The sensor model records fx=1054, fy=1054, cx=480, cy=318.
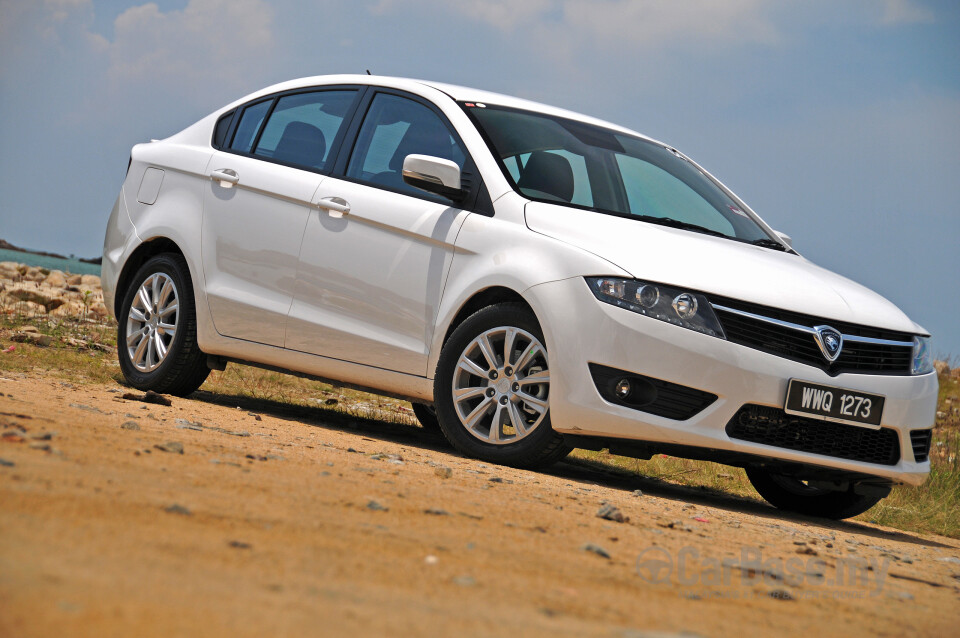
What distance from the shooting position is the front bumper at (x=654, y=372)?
446 cm

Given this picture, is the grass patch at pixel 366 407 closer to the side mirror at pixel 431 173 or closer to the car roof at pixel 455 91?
the car roof at pixel 455 91

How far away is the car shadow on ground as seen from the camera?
17.1 ft

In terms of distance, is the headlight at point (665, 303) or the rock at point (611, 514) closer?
the rock at point (611, 514)

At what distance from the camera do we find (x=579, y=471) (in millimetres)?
5949

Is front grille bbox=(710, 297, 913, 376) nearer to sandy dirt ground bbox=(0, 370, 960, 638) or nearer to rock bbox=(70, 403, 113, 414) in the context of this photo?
sandy dirt ground bbox=(0, 370, 960, 638)

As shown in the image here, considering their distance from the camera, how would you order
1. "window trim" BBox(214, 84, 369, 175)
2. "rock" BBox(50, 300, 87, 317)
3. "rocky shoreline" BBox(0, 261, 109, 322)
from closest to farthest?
"window trim" BBox(214, 84, 369, 175) → "rocky shoreline" BBox(0, 261, 109, 322) → "rock" BBox(50, 300, 87, 317)

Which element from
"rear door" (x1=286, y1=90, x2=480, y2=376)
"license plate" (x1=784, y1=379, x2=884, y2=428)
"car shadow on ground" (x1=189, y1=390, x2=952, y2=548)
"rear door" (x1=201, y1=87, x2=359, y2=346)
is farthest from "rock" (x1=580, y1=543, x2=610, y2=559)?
"rear door" (x1=201, y1=87, x2=359, y2=346)

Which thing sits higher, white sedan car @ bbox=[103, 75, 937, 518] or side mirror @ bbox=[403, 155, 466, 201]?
side mirror @ bbox=[403, 155, 466, 201]

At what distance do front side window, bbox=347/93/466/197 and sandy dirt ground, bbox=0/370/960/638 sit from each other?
1630 mm

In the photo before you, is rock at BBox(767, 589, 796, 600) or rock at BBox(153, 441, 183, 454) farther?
rock at BBox(153, 441, 183, 454)

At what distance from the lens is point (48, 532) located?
231 cm

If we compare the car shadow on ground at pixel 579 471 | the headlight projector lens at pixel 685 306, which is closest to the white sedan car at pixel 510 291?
the headlight projector lens at pixel 685 306

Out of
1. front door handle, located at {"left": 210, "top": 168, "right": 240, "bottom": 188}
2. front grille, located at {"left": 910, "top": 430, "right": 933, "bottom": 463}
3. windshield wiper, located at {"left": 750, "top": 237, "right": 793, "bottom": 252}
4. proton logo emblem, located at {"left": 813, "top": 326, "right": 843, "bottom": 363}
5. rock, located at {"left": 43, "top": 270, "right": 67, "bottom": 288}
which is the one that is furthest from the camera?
rock, located at {"left": 43, "top": 270, "right": 67, "bottom": 288}

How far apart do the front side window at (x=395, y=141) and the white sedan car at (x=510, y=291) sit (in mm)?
13
